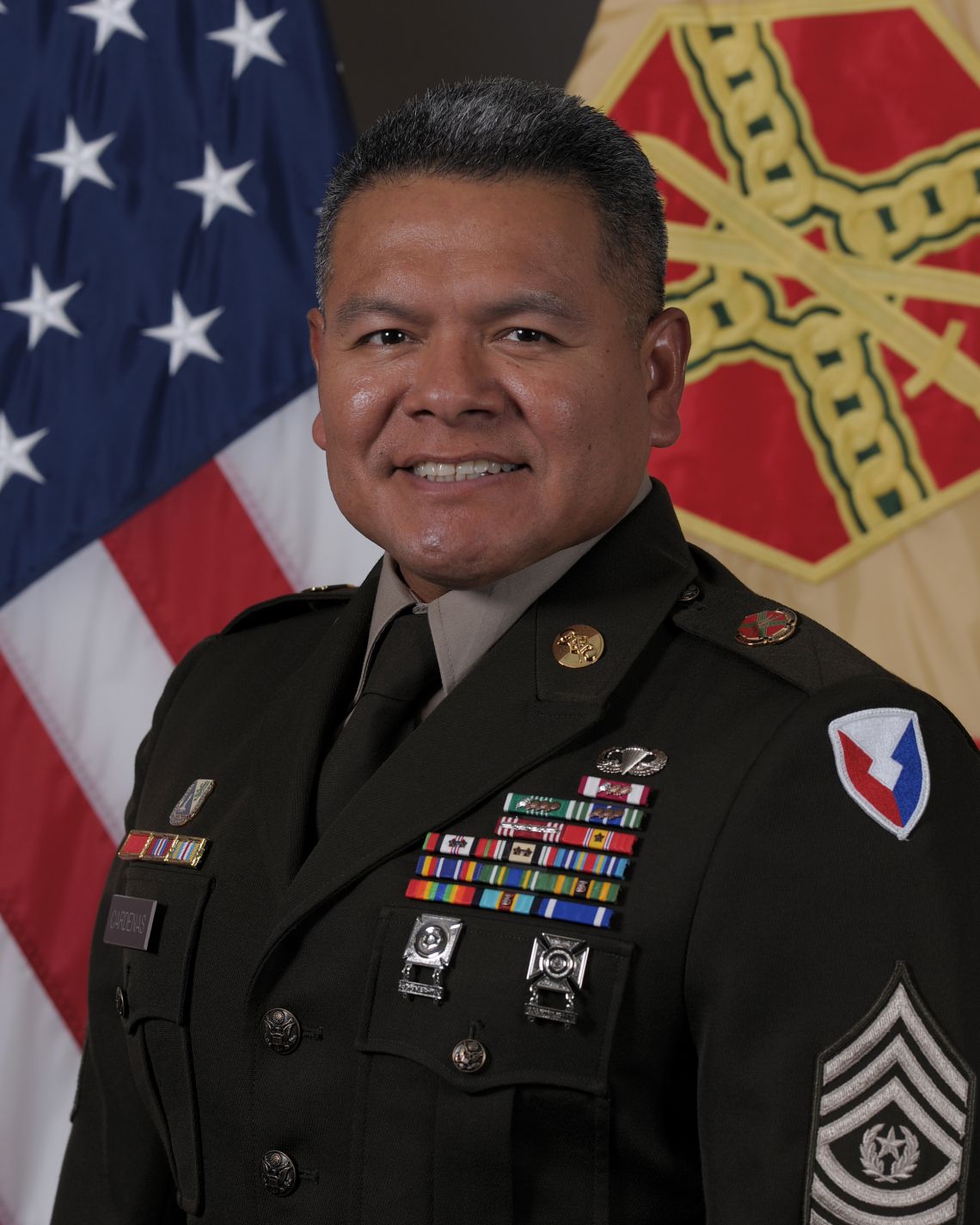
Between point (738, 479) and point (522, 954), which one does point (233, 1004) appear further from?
point (738, 479)

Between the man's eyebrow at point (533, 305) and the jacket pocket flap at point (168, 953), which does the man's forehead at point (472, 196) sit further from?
the jacket pocket flap at point (168, 953)

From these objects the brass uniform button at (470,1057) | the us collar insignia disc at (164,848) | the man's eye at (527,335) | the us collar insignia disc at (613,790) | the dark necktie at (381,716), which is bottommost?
the brass uniform button at (470,1057)

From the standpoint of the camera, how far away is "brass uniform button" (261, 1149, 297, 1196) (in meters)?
0.99

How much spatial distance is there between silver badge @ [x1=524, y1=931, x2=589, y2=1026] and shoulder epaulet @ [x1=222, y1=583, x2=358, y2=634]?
1.71ft

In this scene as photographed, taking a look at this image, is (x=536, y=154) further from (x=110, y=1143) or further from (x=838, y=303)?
(x=838, y=303)

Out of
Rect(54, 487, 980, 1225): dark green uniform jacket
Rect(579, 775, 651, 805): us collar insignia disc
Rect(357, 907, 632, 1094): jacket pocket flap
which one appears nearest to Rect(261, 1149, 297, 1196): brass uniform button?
Rect(54, 487, 980, 1225): dark green uniform jacket

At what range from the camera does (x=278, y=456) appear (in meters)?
2.08

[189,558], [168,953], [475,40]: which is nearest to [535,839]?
[168,953]

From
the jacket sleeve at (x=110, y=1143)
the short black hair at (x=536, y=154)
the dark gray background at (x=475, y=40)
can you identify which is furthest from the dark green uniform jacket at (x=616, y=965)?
the dark gray background at (x=475, y=40)

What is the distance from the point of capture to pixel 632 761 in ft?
3.25

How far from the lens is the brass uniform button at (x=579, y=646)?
3.47 ft

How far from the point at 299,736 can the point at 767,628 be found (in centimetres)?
38

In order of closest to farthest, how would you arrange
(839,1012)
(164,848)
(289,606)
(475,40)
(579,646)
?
(839,1012) < (579,646) < (164,848) < (289,606) < (475,40)

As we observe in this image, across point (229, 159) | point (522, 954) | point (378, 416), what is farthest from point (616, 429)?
point (229, 159)
